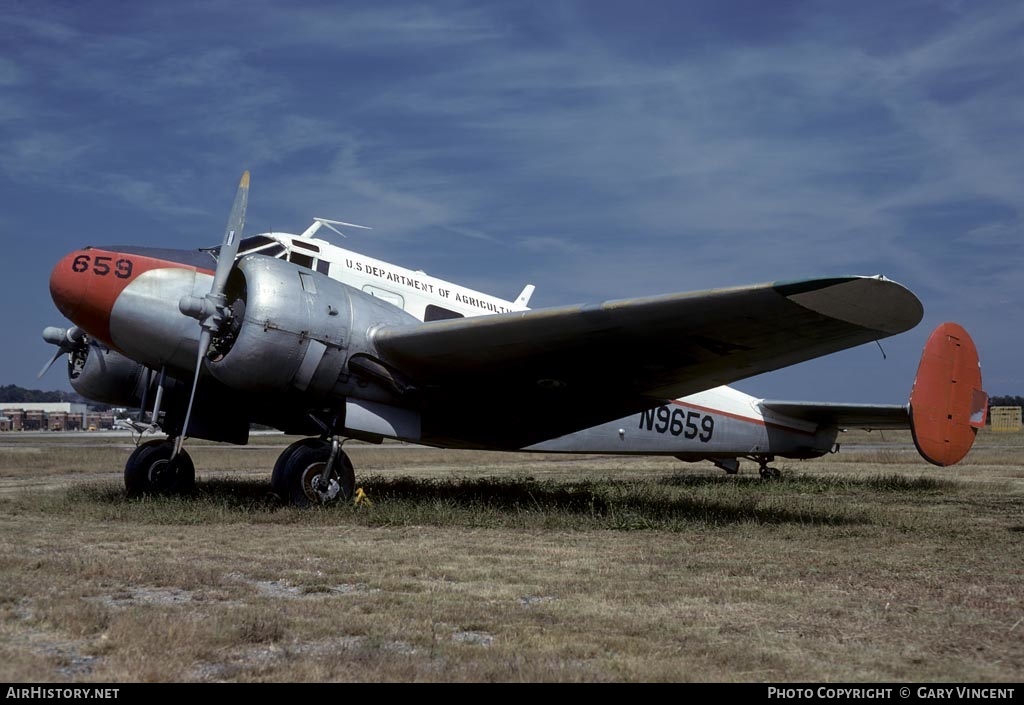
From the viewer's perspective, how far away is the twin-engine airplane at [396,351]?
836 cm

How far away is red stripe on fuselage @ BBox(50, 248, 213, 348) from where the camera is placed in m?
9.32

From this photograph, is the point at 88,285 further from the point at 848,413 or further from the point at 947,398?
the point at 848,413

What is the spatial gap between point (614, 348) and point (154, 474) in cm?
602

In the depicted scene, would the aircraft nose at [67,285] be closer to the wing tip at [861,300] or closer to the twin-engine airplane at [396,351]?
the twin-engine airplane at [396,351]

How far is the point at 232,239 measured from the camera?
9.53m

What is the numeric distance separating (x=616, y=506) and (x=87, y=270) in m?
6.31

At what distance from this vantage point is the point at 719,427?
13023mm

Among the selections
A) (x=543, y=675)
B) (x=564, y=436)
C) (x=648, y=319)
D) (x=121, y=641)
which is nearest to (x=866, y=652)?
(x=543, y=675)

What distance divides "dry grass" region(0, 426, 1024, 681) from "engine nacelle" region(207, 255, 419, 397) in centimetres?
133

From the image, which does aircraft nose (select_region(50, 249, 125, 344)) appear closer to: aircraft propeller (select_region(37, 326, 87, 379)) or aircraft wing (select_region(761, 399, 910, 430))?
aircraft propeller (select_region(37, 326, 87, 379))

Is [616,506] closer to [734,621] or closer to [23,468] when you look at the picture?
[734,621]

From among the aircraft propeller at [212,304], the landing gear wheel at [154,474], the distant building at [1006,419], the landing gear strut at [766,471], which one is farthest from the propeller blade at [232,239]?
the distant building at [1006,419]

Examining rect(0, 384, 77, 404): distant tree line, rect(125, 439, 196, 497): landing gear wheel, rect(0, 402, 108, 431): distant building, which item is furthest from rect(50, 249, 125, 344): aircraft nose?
rect(0, 384, 77, 404): distant tree line

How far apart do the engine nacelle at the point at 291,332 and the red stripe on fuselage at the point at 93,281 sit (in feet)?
3.52
